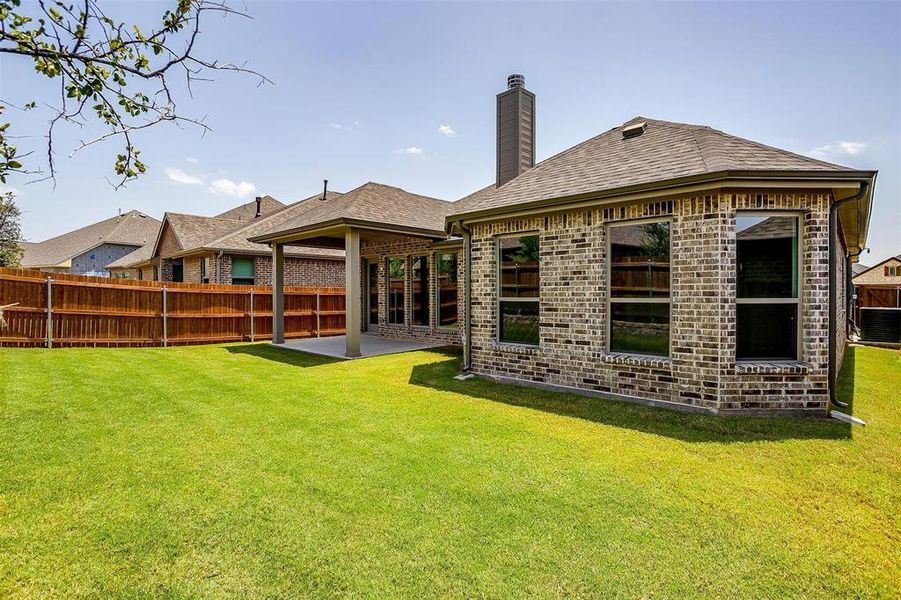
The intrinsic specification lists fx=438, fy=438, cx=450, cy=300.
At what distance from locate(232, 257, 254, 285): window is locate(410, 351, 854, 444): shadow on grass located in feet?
43.7

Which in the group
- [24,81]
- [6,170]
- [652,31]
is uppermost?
[652,31]

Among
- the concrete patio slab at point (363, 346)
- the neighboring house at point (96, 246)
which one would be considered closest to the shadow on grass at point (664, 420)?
the concrete patio slab at point (363, 346)

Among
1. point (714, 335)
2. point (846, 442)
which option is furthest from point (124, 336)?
point (846, 442)

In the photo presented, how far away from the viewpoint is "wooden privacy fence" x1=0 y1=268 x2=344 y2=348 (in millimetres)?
10875

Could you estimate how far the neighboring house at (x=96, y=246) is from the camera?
1460 inches

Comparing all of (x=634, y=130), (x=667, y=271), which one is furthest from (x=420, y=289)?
(x=667, y=271)

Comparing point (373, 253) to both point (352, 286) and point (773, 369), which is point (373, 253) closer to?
point (352, 286)

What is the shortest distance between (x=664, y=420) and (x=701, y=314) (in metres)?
1.47

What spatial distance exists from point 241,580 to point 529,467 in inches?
99.7

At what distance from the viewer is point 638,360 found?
6.28 m

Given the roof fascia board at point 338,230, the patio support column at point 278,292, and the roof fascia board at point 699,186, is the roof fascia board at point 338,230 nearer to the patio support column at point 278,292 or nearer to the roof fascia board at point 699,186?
the patio support column at point 278,292

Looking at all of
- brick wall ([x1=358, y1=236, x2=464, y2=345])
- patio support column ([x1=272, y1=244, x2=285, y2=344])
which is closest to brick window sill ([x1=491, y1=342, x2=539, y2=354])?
brick wall ([x1=358, y1=236, x2=464, y2=345])

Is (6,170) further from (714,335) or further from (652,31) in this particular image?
(652,31)

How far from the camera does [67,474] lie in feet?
12.6
